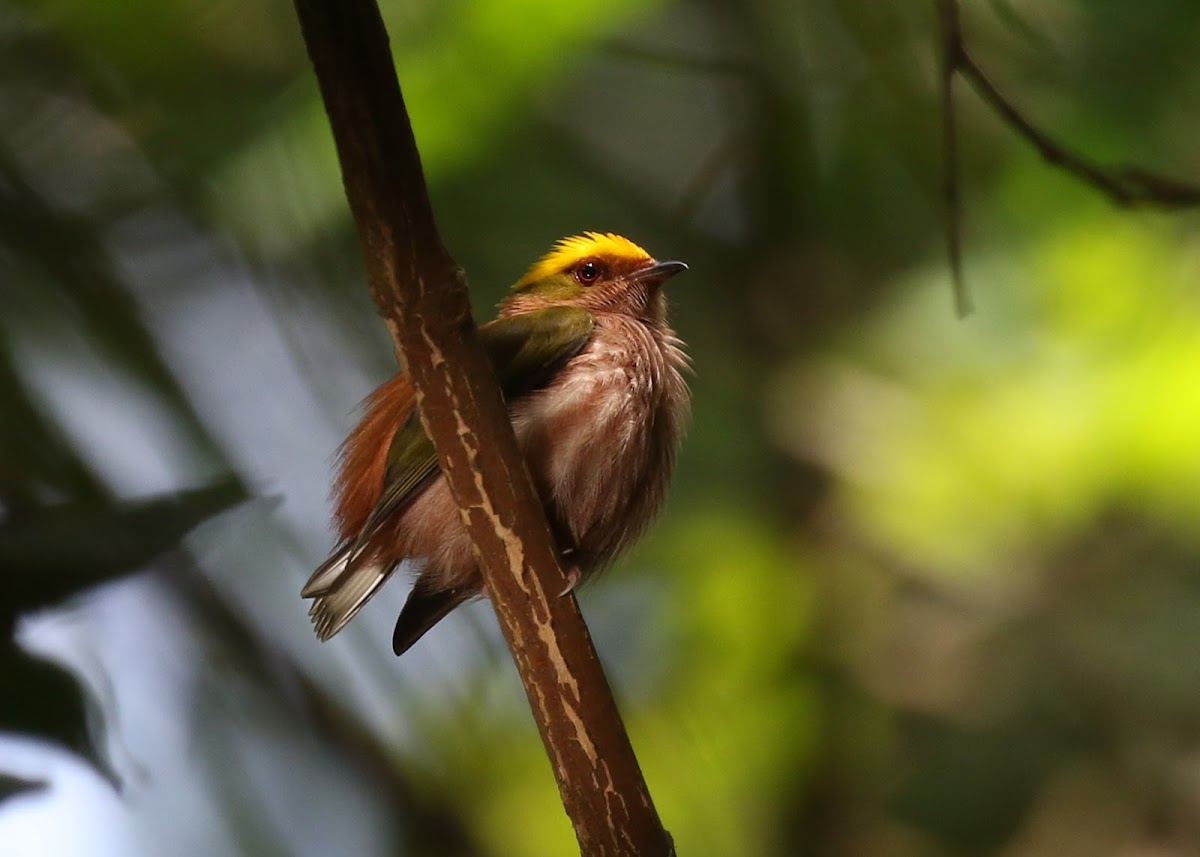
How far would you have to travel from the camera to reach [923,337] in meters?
5.30

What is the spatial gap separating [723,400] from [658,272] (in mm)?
2218

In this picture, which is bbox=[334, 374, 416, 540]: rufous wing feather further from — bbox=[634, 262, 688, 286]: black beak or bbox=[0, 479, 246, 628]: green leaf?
bbox=[634, 262, 688, 286]: black beak

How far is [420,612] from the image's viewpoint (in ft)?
11.1

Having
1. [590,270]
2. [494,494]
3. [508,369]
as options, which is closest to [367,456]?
[508,369]

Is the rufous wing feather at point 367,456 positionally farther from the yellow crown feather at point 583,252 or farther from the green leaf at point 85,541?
the yellow crown feather at point 583,252

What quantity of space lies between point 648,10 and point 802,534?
7.31 ft

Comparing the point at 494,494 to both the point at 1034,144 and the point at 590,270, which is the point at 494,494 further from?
the point at 590,270

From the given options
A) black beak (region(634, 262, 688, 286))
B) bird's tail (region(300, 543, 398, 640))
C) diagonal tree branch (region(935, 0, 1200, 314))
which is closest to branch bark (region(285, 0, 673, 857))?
bird's tail (region(300, 543, 398, 640))

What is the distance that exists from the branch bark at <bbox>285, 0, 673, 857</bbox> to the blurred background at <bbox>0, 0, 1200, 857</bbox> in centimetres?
71

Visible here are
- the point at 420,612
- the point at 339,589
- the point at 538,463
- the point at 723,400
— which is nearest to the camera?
the point at 538,463

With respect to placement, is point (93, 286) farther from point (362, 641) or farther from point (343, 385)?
point (362, 641)

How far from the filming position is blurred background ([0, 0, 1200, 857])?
3205mm

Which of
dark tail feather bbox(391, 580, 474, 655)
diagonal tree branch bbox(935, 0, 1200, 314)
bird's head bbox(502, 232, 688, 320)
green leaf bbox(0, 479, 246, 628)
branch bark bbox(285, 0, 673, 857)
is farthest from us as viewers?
bird's head bbox(502, 232, 688, 320)

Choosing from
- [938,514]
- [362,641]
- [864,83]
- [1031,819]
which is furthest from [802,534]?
[362,641]
